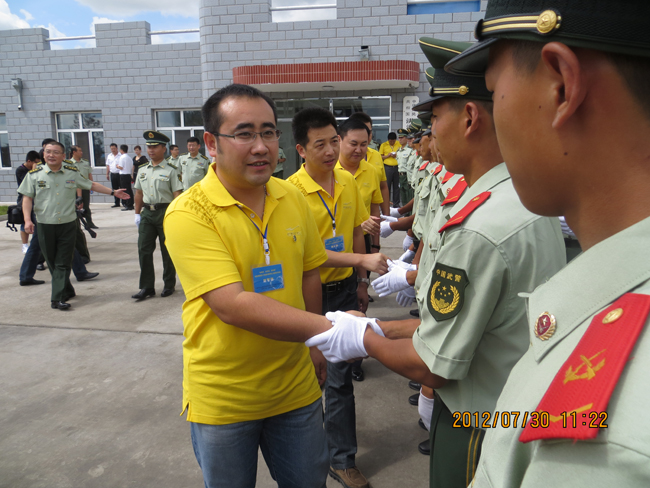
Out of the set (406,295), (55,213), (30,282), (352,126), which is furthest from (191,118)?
(406,295)

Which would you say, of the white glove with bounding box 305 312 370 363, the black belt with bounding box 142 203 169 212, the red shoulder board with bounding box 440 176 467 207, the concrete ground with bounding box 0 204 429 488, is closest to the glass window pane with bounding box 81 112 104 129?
the black belt with bounding box 142 203 169 212

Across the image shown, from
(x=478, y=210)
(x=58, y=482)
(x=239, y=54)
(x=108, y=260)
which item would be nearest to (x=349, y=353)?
(x=478, y=210)

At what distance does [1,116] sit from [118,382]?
57.1 ft

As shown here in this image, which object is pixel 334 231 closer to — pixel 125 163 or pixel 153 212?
pixel 153 212

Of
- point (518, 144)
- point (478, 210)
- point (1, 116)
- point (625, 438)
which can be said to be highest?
point (1, 116)

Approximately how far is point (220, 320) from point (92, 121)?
17076 millimetres

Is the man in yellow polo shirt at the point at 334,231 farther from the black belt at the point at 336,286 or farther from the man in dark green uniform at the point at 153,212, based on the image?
the man in dark green uniform at the point at 153,212

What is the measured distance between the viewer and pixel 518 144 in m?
0.70

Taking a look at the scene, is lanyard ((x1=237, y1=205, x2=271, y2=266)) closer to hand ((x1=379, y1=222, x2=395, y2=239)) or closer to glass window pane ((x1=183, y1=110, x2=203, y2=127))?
hand ((x1=379, y1=222, x2=395, y2=239))

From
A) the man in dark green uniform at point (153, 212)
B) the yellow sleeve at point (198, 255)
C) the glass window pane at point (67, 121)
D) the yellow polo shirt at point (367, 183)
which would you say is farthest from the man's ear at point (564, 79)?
the glass window pane at point (67, 121)

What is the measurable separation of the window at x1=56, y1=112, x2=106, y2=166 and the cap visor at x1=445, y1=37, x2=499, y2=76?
1738 centimetres

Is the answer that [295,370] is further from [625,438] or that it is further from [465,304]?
[625,438]

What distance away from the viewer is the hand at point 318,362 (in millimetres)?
2090

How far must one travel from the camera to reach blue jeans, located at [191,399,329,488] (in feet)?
5.55
